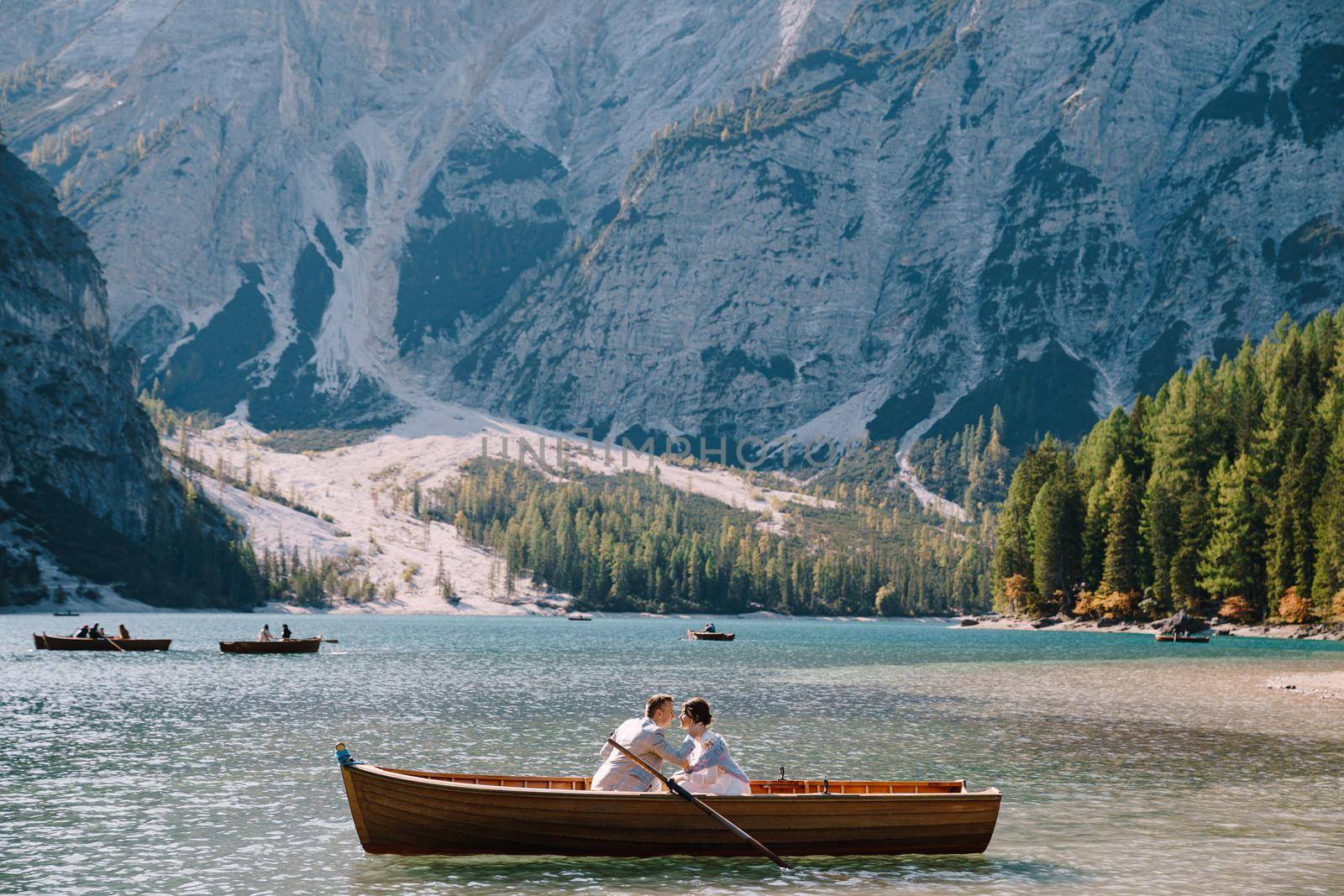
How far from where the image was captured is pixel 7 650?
11638cm

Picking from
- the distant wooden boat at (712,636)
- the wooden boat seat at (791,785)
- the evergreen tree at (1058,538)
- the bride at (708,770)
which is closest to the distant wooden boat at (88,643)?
the distant wooden boat at (712,636)

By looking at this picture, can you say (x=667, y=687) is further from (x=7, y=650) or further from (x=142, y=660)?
(x=7, y=650)

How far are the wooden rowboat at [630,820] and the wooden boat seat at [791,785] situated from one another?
344 mm

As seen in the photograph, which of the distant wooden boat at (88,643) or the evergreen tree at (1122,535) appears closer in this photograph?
the distant wooden boat at (88,643)

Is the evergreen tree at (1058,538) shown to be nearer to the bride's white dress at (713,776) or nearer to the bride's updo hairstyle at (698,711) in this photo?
the bride's white dress at (713,776)

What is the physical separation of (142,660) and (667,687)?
2068 inches

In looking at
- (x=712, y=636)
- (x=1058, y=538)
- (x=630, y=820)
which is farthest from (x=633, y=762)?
(x=1058, y=538)

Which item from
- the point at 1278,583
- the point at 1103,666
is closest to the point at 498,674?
the point at 1103,666

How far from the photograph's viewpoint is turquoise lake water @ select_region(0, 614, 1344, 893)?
95.2 ft

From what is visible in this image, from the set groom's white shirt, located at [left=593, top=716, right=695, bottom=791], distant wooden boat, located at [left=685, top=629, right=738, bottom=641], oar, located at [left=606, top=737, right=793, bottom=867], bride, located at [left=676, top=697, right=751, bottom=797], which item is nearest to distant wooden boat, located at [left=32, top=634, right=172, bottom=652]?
distant wooden boat, located at [left=685, top=629, right=738, bottom=641]

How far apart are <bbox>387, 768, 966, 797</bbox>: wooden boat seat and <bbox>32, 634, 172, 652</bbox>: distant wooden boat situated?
316 ft

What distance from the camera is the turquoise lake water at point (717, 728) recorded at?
29031mm

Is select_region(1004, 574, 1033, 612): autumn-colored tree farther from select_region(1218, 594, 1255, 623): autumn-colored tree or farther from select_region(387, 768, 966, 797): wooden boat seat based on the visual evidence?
select_region(387, 768, 966, 797): wooden boat seat

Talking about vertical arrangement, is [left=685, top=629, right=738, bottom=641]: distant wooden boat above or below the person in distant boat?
below
